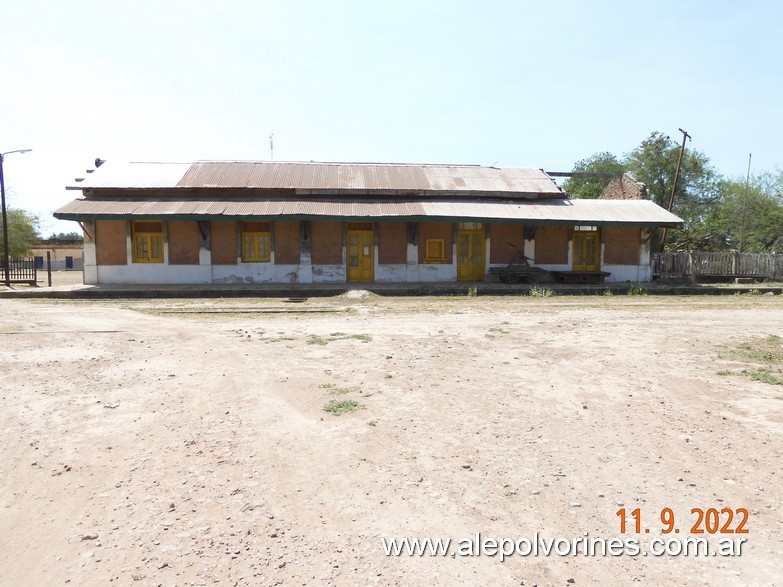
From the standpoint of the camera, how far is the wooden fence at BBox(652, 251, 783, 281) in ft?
75.2

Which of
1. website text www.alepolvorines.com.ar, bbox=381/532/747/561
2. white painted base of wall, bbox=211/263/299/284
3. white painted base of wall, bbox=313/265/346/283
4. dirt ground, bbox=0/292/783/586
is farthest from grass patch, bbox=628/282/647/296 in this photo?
website text www.alepolvorines.com.ar, bbox=381/532/747/561

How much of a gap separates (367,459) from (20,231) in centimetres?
4018

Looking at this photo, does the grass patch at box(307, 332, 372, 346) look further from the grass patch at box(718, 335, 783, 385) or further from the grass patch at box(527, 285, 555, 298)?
the grass patch at box(527, 285, 555, 298)

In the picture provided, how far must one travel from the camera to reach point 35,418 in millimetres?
4504

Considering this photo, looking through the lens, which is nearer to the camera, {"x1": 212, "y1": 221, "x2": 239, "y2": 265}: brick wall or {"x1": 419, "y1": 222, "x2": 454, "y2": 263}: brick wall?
{"x1": 212, "y1": 221, "x2": 239, "y2": 265}: brick wall

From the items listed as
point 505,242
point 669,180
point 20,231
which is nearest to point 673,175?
point 669,180

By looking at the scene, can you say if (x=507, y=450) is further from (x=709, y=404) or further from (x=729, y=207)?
(x=729, y=207)

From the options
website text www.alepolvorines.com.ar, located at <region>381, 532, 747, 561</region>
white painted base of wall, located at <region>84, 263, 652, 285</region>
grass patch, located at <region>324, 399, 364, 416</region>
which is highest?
white painted base of wall, located at <region>84, 263, 652, 285</region>

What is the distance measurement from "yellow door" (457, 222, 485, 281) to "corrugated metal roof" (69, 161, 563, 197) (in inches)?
84.5

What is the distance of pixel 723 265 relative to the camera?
23125mm

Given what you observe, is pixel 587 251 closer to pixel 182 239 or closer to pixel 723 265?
pixel 723 265

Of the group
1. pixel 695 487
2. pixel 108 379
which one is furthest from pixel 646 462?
pixel 108 379

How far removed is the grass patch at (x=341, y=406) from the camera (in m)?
4.66

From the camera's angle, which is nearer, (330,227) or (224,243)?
(224,243)
